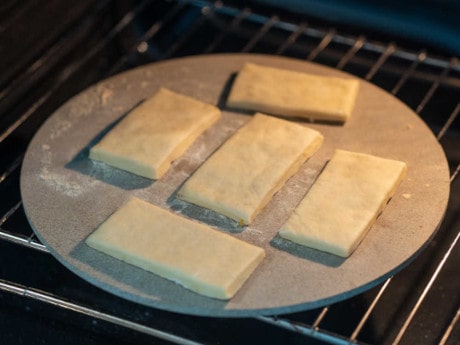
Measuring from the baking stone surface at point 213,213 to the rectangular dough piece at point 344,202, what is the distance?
26mm

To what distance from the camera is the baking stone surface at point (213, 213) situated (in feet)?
3.98

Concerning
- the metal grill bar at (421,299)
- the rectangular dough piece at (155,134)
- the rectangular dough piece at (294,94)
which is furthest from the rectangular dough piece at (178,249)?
the rectangular dough piece at (294,94)

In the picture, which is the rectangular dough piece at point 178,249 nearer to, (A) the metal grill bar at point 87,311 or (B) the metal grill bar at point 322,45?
(A) the metal grill bar at point 87,311

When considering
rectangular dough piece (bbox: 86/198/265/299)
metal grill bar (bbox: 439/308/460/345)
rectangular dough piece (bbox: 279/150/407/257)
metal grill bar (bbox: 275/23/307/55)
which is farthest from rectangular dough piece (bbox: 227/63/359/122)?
metal grill bar (bbox: 439/308/460/345)

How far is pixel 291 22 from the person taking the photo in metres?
2.07

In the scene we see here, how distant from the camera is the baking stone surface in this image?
1.21 meters

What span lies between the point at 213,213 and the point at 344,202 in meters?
0.25

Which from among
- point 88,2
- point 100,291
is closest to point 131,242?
point 100,291

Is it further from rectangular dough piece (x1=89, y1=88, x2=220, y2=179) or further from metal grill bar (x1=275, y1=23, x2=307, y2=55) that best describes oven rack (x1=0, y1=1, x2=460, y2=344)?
rectangular dough piece (x1=89, y1=88, x2=220, y2=179)

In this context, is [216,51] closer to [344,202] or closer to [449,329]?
[344,202]

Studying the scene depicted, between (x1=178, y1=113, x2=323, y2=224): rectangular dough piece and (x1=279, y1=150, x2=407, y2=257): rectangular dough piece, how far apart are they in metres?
0.07

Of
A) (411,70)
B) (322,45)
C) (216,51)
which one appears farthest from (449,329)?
(216,51)

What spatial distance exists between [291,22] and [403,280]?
95cm

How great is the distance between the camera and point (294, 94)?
1632mm
